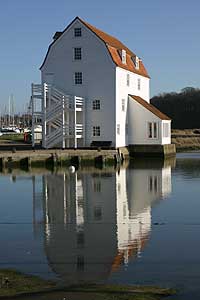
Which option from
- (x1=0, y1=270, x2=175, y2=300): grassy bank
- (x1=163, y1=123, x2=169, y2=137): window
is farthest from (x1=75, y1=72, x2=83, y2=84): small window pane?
(x1=0, y1=270, x2=175, y2=300): grassy bank

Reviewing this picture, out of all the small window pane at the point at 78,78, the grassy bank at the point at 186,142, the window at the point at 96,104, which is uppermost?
the small window pane at the point at 78,78

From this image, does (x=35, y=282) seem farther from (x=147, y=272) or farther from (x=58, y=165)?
(x=58, y=165)

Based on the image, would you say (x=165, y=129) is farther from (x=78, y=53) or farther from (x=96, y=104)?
(x=78, y=53)

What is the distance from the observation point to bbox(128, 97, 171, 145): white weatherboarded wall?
4803cm

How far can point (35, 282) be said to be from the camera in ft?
30.8

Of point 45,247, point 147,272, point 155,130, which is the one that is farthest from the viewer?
point 155,130

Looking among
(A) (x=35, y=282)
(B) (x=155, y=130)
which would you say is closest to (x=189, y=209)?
(A) (x=35, y=282)

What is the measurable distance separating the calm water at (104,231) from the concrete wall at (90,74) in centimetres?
1809

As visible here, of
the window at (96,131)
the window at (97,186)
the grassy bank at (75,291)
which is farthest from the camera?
the window at (96,131)

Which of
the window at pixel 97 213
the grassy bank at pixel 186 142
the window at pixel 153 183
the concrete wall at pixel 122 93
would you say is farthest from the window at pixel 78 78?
the window at pixel 97 213

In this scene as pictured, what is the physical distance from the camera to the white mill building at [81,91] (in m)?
43.8

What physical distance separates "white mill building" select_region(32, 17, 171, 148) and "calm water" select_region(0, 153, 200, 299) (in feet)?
56.3

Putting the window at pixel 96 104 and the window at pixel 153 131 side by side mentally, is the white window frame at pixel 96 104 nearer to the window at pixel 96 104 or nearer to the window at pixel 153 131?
the window at pixel 96 104

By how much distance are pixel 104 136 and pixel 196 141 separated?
1306 inches
